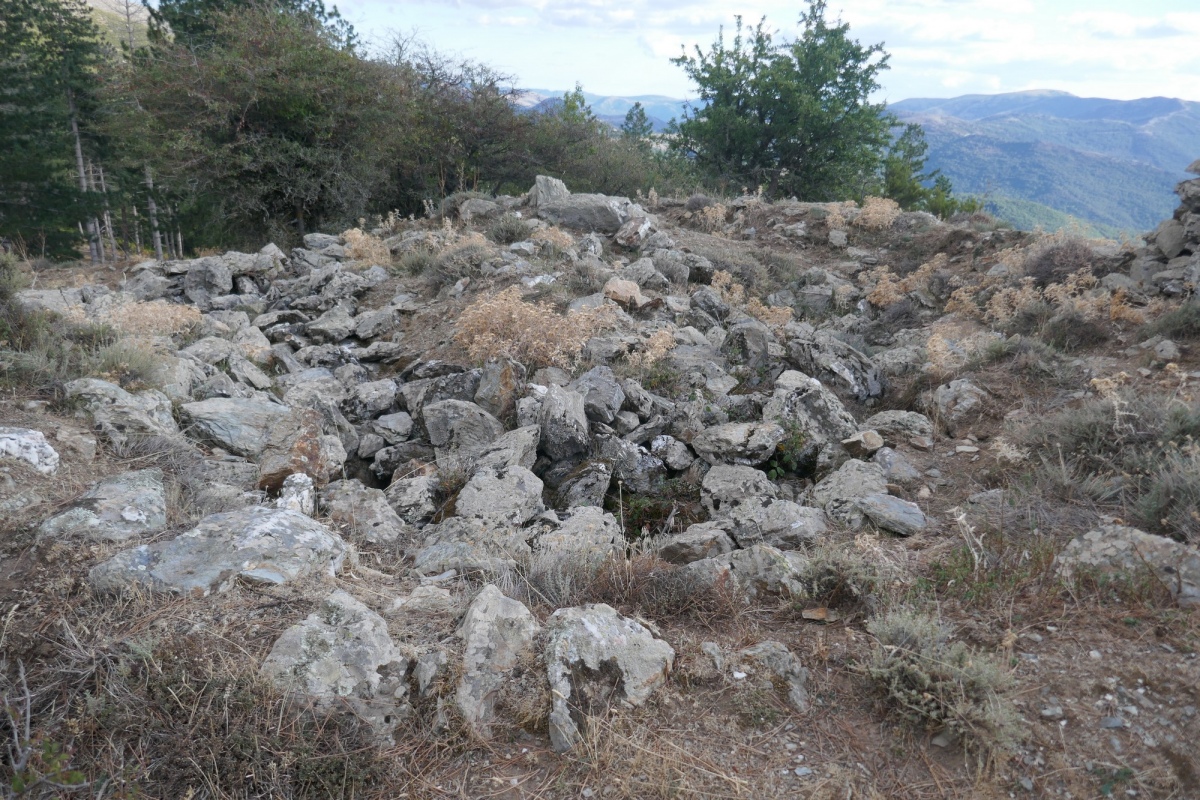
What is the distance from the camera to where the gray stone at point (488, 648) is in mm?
2441

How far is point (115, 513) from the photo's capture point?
3250 millimetres

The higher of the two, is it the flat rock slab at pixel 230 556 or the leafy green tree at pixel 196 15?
the leafy green tree at pixel 196 15

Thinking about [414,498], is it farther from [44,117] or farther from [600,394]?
[44,117]

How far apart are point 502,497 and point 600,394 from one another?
1.60 meters

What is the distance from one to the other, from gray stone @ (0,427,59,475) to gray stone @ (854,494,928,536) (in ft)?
15.2

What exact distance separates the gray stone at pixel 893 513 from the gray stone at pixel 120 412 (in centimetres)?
450

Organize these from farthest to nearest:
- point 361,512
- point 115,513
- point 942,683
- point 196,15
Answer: point 196,15, point 361,512, point 115,513, point 942,683

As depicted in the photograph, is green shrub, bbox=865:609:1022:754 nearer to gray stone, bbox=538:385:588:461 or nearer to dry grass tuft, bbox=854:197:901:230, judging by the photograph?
gray stone, bbox=538:385:588:461

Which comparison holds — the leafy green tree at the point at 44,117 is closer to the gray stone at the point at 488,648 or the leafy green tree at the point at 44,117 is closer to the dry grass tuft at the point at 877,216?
the dry grass tuft at the point at 877,216

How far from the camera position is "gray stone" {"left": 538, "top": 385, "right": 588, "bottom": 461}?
5119 millimetres

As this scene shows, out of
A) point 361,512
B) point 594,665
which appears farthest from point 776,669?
point 361,512

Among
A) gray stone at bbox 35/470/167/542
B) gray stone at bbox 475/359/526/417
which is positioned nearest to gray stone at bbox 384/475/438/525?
gray stone at bbox 475/359/526/417

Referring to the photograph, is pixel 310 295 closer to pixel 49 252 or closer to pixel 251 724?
pixel 251 724

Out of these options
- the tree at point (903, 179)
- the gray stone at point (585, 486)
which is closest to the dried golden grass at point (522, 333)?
the gray stone at point (585, 486)
